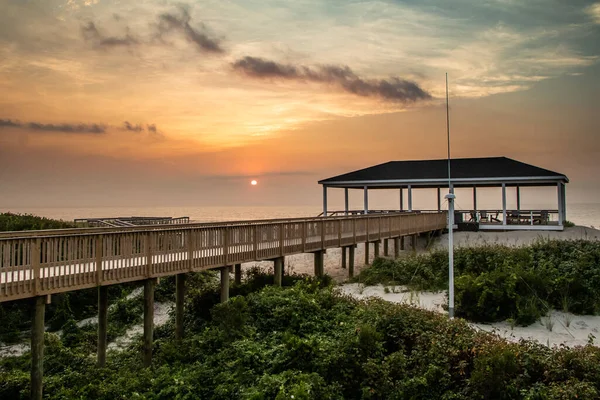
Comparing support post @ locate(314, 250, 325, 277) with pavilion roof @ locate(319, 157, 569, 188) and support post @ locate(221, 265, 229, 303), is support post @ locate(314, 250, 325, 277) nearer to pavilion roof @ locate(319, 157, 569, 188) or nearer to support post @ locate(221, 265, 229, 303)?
support post @ locate(221, 265, 229, 303)

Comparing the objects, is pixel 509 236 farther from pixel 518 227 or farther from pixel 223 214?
pixel 223 214

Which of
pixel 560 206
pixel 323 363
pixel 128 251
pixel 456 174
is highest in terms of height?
pixel 456 174

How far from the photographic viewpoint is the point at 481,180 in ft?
105

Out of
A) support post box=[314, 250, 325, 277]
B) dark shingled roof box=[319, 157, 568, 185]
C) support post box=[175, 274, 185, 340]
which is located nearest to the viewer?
support post box=[175, 274, 185, 340]

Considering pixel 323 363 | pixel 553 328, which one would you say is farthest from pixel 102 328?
pixel 553 328

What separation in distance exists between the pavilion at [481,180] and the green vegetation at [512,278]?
11099 mm

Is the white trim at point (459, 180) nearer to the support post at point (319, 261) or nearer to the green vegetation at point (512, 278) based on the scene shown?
the green vegetation at point (512, 278)

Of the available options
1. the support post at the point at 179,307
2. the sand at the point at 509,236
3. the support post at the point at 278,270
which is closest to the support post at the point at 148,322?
the support post at the point at 179,307

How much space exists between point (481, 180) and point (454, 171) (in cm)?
281

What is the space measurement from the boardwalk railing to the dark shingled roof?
1712 cm

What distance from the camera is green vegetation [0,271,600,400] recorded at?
8758 mm

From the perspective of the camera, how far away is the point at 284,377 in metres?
9.34

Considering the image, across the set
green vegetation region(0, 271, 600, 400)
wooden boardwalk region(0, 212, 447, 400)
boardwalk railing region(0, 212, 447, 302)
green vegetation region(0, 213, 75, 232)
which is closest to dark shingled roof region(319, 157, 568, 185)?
boardwalk railing region(0, 212, 447, 302)

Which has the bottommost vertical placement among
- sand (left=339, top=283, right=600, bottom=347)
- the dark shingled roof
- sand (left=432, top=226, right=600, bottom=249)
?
sand (left=339, top=283, right=600, bottom=347)
